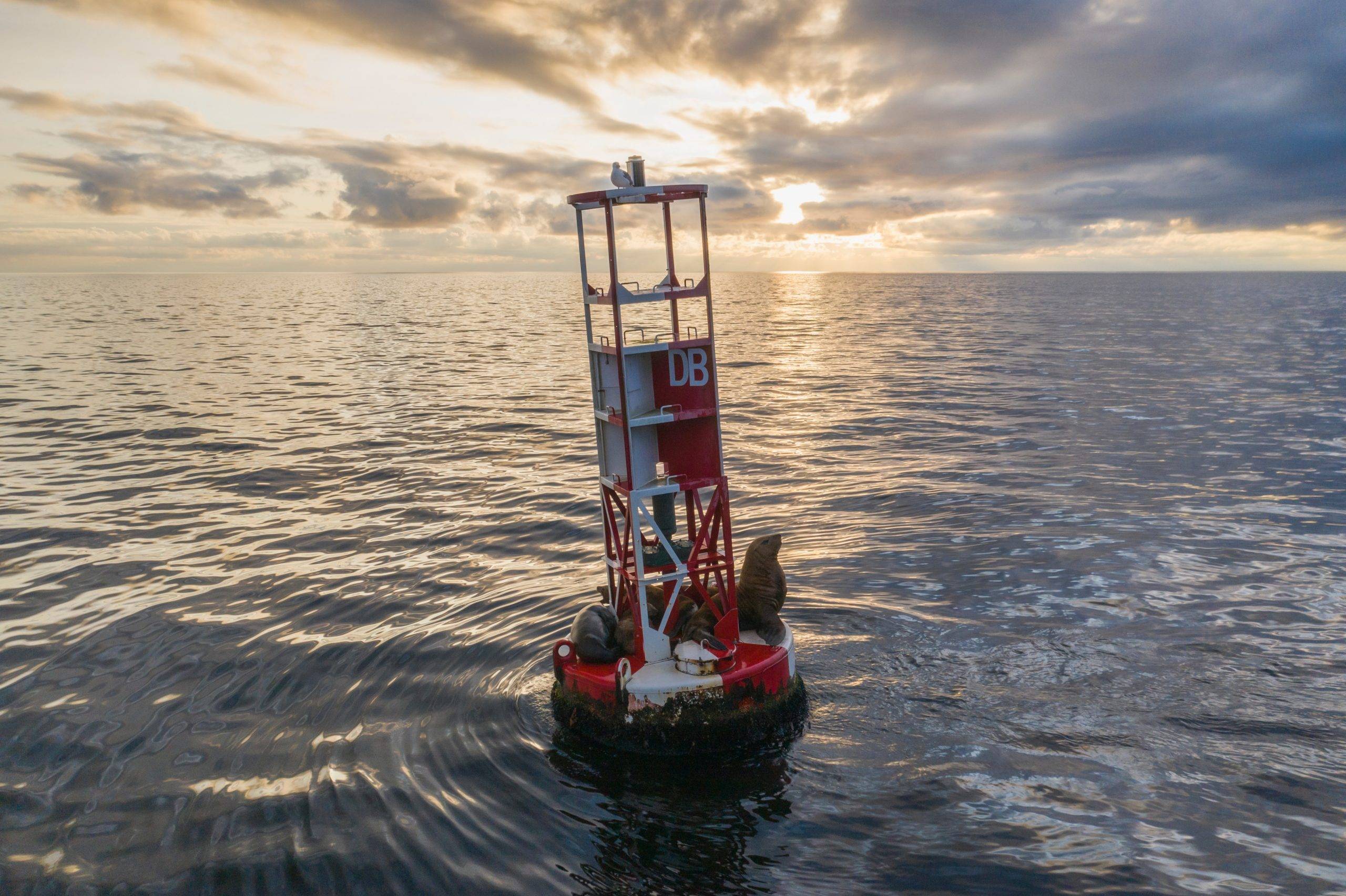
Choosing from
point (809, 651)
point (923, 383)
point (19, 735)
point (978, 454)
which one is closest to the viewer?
point (19, 735)

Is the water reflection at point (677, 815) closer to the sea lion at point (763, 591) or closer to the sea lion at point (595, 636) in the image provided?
the sea lion at point (595, 636)

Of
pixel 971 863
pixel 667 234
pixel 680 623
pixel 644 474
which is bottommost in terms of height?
pixel 971 863

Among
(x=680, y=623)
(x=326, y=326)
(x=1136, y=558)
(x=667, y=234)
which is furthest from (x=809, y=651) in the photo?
(x=326, y=326)

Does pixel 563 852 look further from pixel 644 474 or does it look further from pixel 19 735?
pixel 19 735

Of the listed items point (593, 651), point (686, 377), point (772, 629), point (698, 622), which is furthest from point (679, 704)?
point (686, 377)

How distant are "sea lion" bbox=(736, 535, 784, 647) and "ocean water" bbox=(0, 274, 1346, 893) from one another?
6.68ft

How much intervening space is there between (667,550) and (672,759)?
3.90 metres

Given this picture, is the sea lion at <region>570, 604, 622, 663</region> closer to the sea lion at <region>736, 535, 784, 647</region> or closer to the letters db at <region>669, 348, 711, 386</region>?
the sea lion at <region>736, 535, 784, 647</region>

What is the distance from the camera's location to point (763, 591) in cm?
1717

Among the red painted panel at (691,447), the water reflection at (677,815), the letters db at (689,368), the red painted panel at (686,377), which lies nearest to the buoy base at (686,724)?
the water reflection at (677,815)

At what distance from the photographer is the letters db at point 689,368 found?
15656 millimetres

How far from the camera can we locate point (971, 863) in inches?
506

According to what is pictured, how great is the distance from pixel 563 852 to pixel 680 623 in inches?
202

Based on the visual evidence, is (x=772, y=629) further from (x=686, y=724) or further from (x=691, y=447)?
(x=691, y=447)
